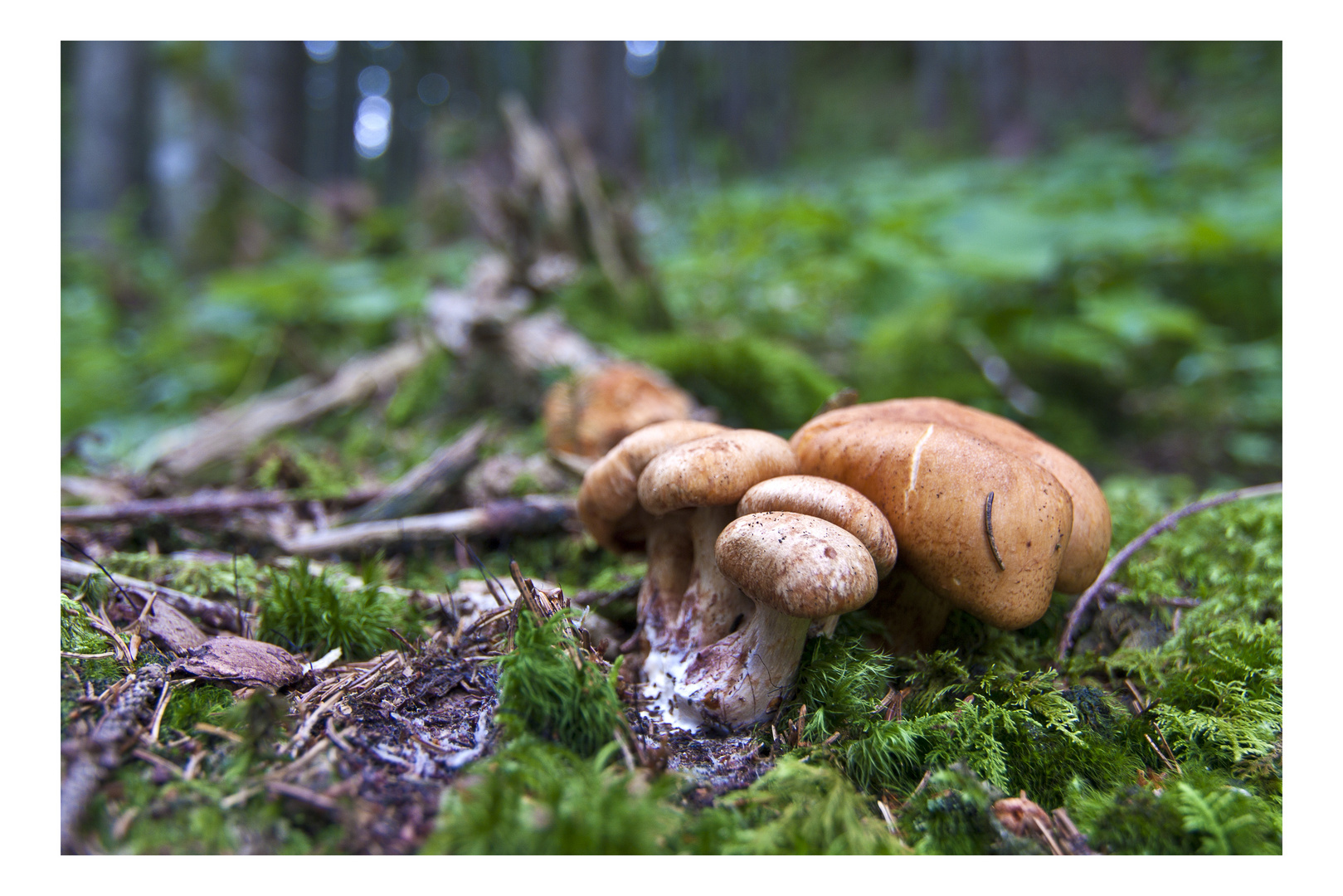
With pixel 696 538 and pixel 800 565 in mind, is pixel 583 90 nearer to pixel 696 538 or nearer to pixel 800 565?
pixel 696 538

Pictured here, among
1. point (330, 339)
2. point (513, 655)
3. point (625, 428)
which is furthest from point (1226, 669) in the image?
point (330, 339)

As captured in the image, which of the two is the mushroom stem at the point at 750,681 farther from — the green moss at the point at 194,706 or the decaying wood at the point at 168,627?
the decaying wood at the point at 168,627

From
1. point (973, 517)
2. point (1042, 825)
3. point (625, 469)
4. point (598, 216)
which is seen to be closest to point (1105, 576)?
point (973, 517)

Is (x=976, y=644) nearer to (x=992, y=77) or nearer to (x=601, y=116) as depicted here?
(x=601, y=116)

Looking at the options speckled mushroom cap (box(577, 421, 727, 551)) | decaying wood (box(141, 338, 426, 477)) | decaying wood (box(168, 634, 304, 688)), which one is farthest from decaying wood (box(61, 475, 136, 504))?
speckled mushroom cap (box(577, 421, 727, 551))

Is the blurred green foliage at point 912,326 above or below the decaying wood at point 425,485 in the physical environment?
above

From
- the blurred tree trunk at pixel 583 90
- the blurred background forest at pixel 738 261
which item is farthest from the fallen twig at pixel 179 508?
the blurred tree trunk at pixel 583 90

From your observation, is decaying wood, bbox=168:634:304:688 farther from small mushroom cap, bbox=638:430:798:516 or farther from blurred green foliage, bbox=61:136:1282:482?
blurred green foliage, bbox=61:136:1282:482
